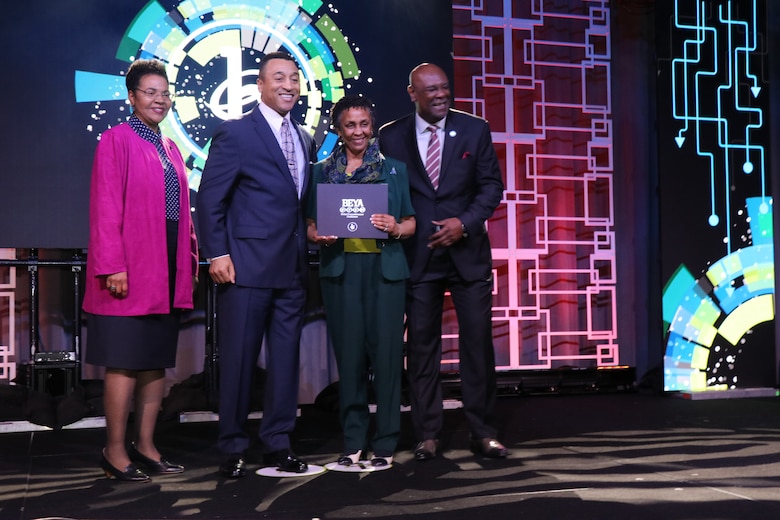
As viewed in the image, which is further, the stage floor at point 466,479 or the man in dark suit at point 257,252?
the man in dark suit at point 257,252

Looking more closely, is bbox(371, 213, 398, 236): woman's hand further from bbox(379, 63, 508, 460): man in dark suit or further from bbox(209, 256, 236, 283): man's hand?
bbox(209, 256, 236, 283): man's hand

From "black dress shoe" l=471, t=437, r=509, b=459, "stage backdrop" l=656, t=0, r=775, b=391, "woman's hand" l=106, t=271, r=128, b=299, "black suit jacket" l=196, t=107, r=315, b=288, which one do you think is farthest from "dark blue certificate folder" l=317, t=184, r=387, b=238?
"stage backdrop" l=656, t=0, r=775, b=391

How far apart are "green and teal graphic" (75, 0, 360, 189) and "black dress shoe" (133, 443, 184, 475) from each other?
1783 millimetres

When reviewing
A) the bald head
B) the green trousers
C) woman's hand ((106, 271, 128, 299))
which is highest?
the bald head

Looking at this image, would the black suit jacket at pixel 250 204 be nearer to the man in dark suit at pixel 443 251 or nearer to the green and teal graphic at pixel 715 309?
the man in dark suit at pixel 443 251

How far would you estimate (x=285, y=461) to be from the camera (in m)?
3.03

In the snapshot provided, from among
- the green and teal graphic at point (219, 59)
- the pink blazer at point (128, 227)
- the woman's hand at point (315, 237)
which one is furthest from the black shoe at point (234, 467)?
the green and teal graphic at point (219, 59)

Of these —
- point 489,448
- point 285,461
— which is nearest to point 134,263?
point 285,461

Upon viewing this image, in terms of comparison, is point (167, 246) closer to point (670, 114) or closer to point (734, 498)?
point (734, 498)

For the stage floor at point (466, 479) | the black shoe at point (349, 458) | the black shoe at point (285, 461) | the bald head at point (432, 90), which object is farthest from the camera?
the bald head at point (432, 90)

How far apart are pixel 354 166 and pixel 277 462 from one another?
1.09m

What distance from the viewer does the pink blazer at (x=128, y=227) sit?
9.58ft

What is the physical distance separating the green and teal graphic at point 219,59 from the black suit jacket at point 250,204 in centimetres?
154

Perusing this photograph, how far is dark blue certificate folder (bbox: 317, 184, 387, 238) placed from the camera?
303cm
